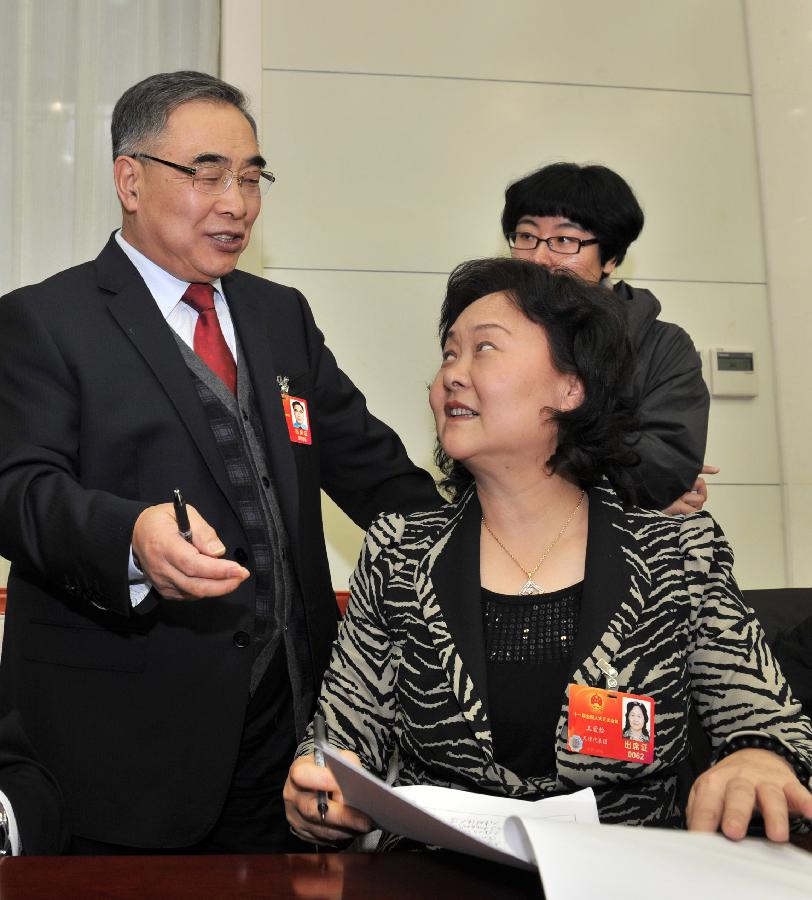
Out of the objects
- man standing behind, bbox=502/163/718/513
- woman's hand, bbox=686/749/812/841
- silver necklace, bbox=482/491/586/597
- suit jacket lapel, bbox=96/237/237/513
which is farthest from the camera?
man standing behind, bbox=502/163/718/513

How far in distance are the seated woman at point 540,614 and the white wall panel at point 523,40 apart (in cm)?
226

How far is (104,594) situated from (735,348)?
2.96 m

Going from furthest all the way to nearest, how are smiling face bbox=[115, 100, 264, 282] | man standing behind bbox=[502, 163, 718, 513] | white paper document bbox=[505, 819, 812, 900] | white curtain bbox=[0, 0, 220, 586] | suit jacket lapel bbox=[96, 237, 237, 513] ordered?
white curtain bbox=[0, 0, 220, 586] → man standing behind bbox=[502, 163, 718, 513] → smiling face bbox=[115, 100, 264, 282] → suit jacket lapel bbox=[96, 237, 237, 513] → white paper document bbox=[505, 819, 812, 900]

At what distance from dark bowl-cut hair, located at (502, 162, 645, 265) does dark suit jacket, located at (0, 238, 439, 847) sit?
3.18 ft

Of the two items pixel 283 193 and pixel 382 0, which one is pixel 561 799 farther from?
pixel 382 0

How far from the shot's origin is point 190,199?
238 centimetres

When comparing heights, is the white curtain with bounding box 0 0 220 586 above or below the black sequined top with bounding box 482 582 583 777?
above

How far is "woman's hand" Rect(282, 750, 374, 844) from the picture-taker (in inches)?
60.4

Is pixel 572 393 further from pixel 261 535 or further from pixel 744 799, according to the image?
pixel 744 799

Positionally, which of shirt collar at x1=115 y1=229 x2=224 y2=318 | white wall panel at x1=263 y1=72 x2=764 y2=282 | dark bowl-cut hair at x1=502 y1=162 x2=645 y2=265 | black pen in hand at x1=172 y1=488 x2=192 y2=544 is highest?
white wall panel at x1=263 y1=72 x2=764 y2=282

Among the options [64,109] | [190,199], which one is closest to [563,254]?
[190,199]

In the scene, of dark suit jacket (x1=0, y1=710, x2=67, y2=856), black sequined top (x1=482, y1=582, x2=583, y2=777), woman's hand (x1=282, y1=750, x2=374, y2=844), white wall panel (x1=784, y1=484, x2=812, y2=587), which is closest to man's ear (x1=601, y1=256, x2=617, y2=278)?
black sequined top (x1=482, y1=582, x2=583, y2=777)

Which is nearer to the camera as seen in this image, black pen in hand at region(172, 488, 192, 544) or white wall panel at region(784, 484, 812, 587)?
black pen in hand at region(172, 488, 192, 544)

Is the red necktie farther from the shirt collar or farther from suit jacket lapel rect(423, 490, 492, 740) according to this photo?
suit jacket lapel rect(423, 490, 492, 740)
